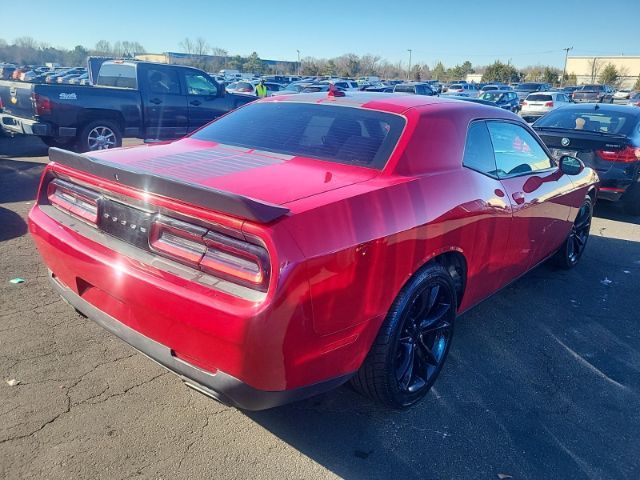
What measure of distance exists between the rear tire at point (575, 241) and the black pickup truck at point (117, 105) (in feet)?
25.3

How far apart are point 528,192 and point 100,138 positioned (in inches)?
311

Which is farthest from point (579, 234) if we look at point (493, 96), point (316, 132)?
point (493, 96)

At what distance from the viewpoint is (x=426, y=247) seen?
2586mm

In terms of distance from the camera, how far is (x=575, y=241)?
5.24 m

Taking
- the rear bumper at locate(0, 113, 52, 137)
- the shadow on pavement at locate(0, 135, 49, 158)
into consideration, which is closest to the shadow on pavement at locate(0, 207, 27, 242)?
the rear bumper at locate(0, 113, 52, 137)

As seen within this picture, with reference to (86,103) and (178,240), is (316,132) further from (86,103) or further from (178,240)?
(86,103)

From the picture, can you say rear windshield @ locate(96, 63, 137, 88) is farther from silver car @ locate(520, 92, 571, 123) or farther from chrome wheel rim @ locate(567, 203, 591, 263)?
silver car @ locate(520, 92, 571, 123)

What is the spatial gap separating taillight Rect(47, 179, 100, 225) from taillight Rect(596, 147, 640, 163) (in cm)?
672

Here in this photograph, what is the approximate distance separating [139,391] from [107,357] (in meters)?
0.42

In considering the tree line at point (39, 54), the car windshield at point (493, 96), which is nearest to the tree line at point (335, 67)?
the tree line at point (39, 54)

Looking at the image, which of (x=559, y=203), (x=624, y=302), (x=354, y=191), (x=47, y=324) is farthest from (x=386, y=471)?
(x=624, y=302)

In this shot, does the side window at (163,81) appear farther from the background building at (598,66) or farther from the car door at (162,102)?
the background building at (598,66)

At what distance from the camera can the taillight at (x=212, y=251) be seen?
1937 millimetres

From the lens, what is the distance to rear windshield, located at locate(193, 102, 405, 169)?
2861 millimetres
